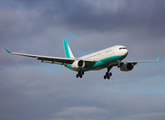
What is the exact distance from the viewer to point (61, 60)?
6197cm

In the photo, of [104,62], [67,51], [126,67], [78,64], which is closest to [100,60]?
[104,62]

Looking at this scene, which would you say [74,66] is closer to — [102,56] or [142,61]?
[102,56]

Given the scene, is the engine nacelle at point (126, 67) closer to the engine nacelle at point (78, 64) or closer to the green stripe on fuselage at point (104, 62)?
the green stripe on fuselage at point (104, 62)

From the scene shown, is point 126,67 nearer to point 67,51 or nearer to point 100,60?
point 100,60

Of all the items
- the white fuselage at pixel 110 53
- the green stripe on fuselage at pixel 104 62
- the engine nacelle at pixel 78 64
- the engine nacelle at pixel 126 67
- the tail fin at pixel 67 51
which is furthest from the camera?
the tail fin at pixel 67 51

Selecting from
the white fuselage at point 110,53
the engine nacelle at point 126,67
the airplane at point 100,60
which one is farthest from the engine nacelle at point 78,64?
the engine nacelle at point 126,67

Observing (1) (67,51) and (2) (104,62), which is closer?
(2) (104,62)

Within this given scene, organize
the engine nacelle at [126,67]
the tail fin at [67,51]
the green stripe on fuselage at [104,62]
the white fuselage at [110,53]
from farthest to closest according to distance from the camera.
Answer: the tail fin at [67,51] → the engine nacelle at [126,67] → the green stripe on fuselage at [104,62] → the white fuselage at [110,53]

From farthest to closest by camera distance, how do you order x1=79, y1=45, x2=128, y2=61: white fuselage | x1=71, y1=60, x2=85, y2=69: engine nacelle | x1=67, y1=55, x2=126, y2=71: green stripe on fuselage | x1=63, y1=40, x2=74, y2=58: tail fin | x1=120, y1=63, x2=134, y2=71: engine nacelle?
x1=63, y1=40, x2=74, y2=58: tail fin → x1=120, y1=63, x2=134, y2=71: engine nacelle → x1=71, y1=60, x2=85, y2=69: engine nacelle → x1=67, y1=55, x2=126, y2=71: green stripe on fuselage → x1=79, y1=45, x2=128, y2=61: white fuselage

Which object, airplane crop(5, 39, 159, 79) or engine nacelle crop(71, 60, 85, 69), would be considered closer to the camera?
airplane crop(5, 39, 159, 79)

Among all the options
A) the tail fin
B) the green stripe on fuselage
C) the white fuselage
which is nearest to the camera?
the white fuselage

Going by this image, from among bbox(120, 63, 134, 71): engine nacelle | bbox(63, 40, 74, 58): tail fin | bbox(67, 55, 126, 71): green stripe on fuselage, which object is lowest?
bbox(67, 55, 126, 71): green stripe on fuselage

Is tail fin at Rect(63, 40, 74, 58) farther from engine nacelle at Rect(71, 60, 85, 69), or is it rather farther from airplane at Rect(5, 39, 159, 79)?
engine nacelle at Rect(71, 60, 85, 69)

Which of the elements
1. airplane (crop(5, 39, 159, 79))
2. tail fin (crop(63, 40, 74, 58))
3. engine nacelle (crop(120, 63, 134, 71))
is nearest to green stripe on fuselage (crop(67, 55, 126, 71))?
airplane (crop(5, 39, 159, 79))
